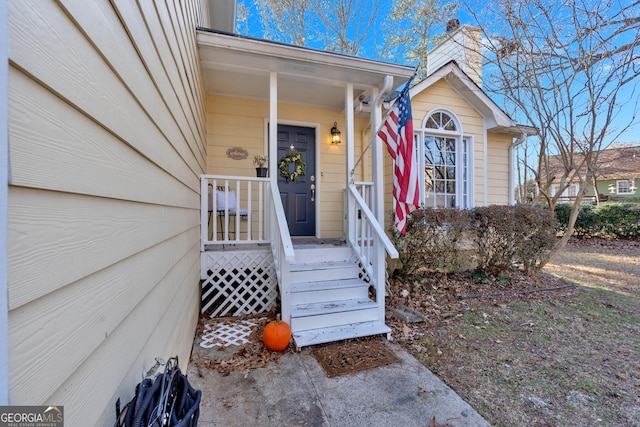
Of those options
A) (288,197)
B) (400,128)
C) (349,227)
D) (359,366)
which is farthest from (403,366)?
(288,197)

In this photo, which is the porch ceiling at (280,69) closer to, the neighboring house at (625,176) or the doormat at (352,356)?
the doormat at (352,356)

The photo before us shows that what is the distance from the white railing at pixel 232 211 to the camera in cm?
363

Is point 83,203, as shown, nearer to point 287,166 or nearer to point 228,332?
point 228,332

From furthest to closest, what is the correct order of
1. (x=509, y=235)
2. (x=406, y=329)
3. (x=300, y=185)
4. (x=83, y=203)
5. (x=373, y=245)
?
(x=300, y=185) → (x=509, y=235) → (x=373, y=245) → (x=406, y=329) → (x=83, y=203)

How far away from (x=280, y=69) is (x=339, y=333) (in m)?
3.29

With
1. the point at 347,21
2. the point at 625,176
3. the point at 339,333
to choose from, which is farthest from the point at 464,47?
the point at 625,176

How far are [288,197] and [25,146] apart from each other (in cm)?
458

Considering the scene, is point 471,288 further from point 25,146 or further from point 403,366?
point 25,146

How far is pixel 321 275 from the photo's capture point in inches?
140

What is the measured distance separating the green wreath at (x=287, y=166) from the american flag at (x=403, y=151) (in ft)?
5.60

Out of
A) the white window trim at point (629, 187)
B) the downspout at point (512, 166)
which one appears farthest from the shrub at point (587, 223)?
the white window trim at point (629, 187)

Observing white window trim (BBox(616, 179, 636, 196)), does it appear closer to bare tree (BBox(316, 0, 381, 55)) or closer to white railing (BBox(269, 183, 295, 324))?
bare tree (BBox(316, 0, 381, 55))

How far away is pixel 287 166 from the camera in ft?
16.0

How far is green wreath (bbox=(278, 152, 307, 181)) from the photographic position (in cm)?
484
